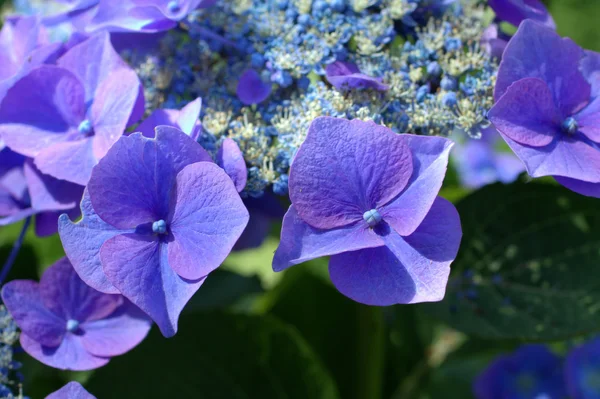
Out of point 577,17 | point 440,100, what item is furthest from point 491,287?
point 577,17

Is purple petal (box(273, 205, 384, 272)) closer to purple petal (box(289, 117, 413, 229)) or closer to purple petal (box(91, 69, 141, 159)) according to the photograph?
purple petal (box(289, 117, 413, 229))

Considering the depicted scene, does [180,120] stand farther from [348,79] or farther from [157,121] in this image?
[348,79]

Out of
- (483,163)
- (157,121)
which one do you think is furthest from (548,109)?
(483,163)

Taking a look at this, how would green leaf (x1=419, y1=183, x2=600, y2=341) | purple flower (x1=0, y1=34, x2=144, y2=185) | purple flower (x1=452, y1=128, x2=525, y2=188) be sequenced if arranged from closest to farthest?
purple flower (x1=0, y1=34, x2=144, y2=185) < green leaf (x1=419, y1=183, x2=600, y2=341) < purple flower (x1=452, y1=128, x2=525, y2=188)

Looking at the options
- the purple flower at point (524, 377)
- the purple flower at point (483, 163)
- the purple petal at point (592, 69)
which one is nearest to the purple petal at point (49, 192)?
the purple petal at point (592, 69)

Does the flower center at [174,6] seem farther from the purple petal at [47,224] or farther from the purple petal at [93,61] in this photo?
the purple petal at [47,224]

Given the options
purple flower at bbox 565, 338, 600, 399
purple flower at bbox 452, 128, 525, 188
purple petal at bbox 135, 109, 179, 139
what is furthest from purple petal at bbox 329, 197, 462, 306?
purple flower at bbox 452, 128, 525, 188

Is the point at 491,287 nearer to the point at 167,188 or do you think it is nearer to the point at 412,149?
the point at 412,149
